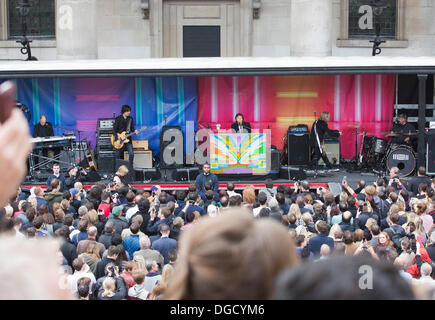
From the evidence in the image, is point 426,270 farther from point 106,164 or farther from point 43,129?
point 43,129

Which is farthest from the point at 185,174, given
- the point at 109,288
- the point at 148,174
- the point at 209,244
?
the point at 209,244

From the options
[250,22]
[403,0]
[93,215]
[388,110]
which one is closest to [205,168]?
[93,215]

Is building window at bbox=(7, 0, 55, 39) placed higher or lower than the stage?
higher

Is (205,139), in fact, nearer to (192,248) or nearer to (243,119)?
(243,119)

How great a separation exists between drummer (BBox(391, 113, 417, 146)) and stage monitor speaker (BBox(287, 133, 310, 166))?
1.93m

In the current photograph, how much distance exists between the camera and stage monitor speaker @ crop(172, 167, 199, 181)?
51.6 ft

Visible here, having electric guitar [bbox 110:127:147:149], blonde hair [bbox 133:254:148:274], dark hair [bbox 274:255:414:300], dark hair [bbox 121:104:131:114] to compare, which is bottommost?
blonde hair [bbox 133:254:148:274]

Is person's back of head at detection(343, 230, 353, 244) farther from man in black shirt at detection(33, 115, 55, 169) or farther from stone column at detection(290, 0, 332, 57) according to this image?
stone column at detection(290, 0, 332, 57)

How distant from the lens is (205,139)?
18141mm

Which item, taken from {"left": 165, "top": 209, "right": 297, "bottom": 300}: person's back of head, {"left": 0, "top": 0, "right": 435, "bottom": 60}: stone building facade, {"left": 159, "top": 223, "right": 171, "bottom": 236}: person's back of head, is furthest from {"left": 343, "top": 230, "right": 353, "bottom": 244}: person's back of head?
{"left": 0, "top": 0, "right": 435, "bottom": 60}: stone building facade

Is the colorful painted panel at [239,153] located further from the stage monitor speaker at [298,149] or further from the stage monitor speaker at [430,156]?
the stage monitor speaker at [430,156]

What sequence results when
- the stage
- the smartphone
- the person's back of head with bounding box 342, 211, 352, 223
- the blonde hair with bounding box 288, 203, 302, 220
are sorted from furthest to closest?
1. the stage
2. the blonde hair with bounding box 288, 203, 302, 220
3. the person's back of head with bounding box 342, 211, 352, 223
4. the smartphone

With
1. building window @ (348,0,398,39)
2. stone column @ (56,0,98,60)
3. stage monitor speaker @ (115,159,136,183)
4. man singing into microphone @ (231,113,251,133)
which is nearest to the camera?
stage monitor speaker @ (115,159,136,183)

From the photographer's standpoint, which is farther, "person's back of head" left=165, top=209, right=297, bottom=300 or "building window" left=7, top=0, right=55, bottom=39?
"building window" left=7, top=0, right=55, bottom=39
